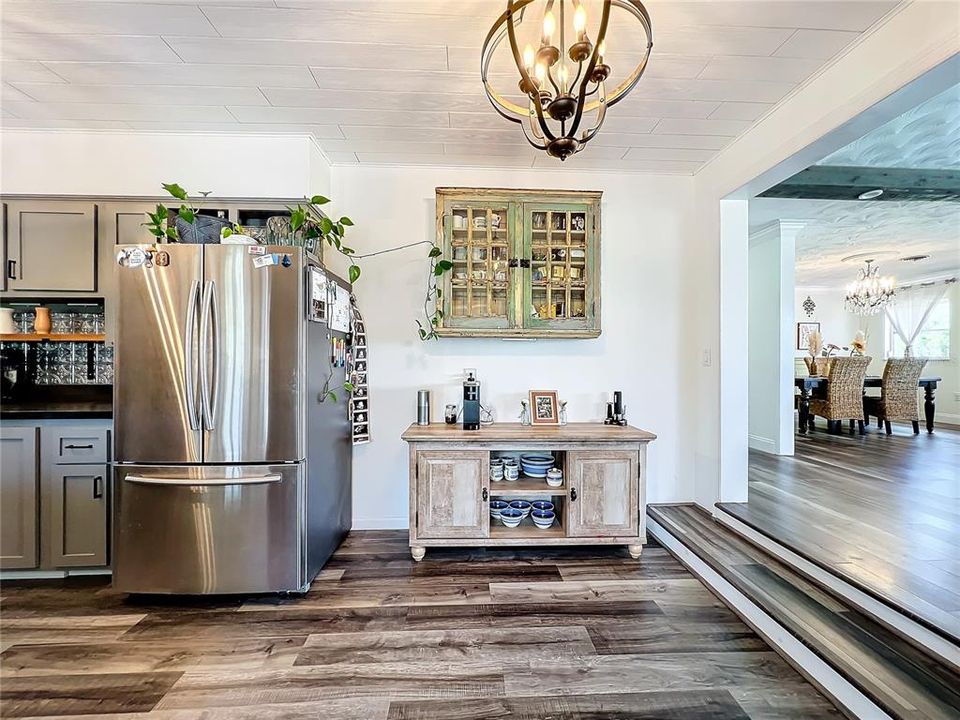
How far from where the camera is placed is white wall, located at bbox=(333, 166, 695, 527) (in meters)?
3.11

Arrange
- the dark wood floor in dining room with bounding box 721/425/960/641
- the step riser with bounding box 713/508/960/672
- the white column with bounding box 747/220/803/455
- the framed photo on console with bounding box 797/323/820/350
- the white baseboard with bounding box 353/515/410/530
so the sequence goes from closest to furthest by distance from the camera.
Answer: the step riser with bounding box 713/508/960/672, the dark wood floor in dining room with bounding box 721/425/960/641, the white baseboard with bounding box 353/515/410/530, the white column with bounding box 747/220/803/455, the framed photo on console with bounding box 797/323/820/350

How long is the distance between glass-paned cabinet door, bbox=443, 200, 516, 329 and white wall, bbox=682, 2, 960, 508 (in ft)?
4.70

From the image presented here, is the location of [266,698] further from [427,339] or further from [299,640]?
[427,339]

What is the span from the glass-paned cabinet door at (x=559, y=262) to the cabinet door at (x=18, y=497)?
2989mm

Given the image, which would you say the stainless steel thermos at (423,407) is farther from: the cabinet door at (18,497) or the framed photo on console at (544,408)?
the cabinet door at (18,497)

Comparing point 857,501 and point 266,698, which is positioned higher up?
point 857,501

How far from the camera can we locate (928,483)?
135 inches

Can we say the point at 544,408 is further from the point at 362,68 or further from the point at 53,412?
the point at 53,412

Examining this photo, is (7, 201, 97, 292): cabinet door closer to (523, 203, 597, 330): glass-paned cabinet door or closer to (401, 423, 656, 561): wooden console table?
(401, 423, 656, 561): wooden console table

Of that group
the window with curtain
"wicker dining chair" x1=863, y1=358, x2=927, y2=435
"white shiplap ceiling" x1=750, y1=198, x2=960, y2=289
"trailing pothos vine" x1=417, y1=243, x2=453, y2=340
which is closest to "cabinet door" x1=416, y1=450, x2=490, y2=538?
"trailing pothos vine" x1=417, y1=243, x2=453, y2=340

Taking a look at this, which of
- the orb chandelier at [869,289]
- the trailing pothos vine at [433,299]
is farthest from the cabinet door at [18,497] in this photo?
the orb chandelier at [869,289]

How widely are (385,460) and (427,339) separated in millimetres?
941

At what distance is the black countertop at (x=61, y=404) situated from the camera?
2367 mm

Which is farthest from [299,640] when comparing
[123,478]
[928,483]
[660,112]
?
[928,483]
